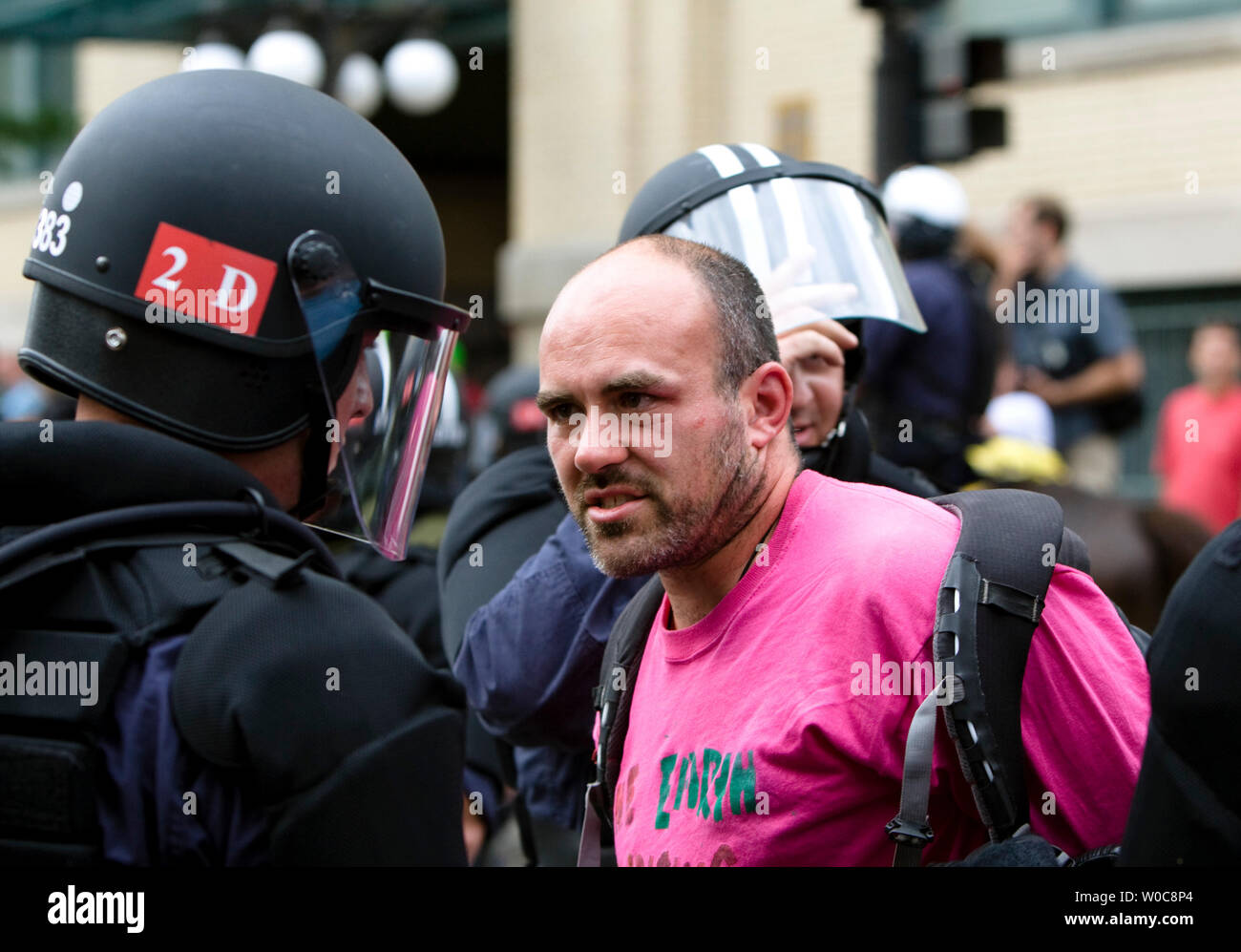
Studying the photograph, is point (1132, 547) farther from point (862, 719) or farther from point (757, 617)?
point (862, 719)

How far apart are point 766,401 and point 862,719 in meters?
0.51

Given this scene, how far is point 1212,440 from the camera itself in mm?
8922

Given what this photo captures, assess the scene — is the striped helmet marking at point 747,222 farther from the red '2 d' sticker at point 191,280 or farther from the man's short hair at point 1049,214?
the man's short hair at point 1049,214

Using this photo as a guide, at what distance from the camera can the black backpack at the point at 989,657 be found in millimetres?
1974

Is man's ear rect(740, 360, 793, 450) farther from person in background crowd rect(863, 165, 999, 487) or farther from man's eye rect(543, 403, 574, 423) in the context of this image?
person in background crowd rect(863, 165, 999, 487)

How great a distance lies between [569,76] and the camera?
13.1 meters

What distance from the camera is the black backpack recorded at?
6.48ft

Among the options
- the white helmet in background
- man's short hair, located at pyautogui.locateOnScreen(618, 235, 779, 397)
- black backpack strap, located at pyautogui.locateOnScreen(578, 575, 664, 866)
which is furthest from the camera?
the white helmet in background

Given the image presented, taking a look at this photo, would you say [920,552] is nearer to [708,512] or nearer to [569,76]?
[708,512]

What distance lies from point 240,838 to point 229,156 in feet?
3.04

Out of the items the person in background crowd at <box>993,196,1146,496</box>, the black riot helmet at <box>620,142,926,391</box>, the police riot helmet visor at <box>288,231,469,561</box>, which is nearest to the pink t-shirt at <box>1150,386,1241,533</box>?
the person in background crowd at <box>993,196,1146,496</box>

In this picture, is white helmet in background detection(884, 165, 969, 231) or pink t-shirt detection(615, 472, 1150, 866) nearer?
pink t-shirt detection(615, 472, 1150, 866)

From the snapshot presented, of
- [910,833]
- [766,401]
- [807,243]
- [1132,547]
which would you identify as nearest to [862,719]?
[910,833]

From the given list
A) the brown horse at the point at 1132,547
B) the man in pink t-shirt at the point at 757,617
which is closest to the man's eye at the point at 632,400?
the man in pink t-shirt at the point at 757,617
